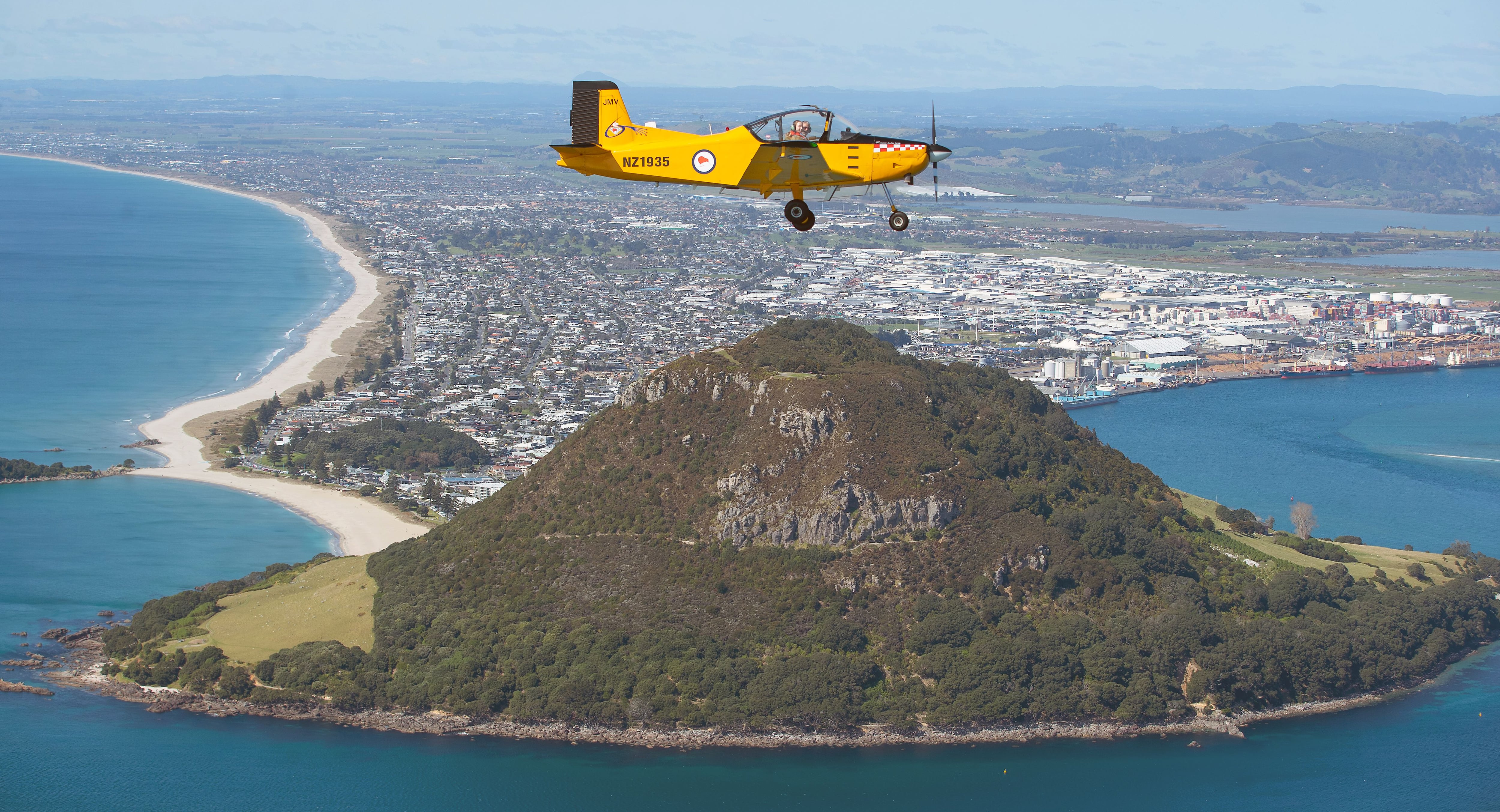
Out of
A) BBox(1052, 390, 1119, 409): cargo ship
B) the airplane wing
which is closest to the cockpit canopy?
the airplane wing

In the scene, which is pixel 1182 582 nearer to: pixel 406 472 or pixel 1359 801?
pixel 1359 801

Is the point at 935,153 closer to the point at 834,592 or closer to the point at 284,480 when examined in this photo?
the point at 834,592

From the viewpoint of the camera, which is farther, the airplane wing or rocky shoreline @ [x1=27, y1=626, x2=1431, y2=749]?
rocky shoreline @ [x1=27, y1=626, x2=1431, y2=749]

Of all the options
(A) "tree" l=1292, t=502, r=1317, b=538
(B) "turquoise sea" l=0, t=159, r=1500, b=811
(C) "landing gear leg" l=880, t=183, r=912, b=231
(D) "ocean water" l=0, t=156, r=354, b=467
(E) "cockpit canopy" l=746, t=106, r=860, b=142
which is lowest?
(B) "turquoise sea" l=0, t=159, r=1500, b=811

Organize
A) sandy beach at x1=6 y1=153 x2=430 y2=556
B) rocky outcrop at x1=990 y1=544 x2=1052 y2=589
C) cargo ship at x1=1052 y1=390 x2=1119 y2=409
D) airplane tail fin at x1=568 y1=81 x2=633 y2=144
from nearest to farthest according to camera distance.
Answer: airplane tail fin at x1=568 y1=81 x2=633 y2=144 → rocky outcrop at x1=990 y1=544 x2=1052 y2=589 → sandy beach at x1=6 y1=153 x2=430 y2=556 → cargo ship at x1=1052 y1=390 x2=1119 y2=409

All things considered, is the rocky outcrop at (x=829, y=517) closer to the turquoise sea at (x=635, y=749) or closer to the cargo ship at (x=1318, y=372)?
the turquoise sea at (x=635, y=749)

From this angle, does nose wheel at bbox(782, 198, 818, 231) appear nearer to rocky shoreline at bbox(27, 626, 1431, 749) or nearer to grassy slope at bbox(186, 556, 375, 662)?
rocky shoreline at bbox(27, 626, 1431, 749)

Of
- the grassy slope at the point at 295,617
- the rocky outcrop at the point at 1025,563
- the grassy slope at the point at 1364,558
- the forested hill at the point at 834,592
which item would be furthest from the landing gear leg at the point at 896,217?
the grassy slope at the point at 1364,558
